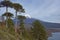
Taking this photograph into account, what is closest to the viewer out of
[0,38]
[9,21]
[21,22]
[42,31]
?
[0,38]

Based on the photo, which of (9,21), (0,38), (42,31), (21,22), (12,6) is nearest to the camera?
(0,38)

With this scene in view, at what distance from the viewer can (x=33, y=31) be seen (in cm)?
4994

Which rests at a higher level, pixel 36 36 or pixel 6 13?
pixel 6 13

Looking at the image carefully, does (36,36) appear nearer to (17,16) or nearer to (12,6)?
(17,16)

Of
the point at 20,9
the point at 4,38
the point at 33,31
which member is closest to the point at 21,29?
the point at 33,31

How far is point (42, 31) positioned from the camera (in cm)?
4747

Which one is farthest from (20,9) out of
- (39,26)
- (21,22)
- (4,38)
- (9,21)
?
(4,38)

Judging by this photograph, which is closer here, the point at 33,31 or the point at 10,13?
the point at 10,13

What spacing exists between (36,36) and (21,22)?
6144 mm

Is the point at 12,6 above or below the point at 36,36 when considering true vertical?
above

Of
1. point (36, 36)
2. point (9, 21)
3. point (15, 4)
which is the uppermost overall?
point (15, 4)

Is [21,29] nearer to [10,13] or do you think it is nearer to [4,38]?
[10,13]

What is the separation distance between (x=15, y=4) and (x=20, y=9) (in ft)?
5.58

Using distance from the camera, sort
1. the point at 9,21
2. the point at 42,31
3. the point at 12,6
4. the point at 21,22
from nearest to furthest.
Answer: the point at 12,6 < the point at 9,21 < the point at 42,31 < the point at 21,22
